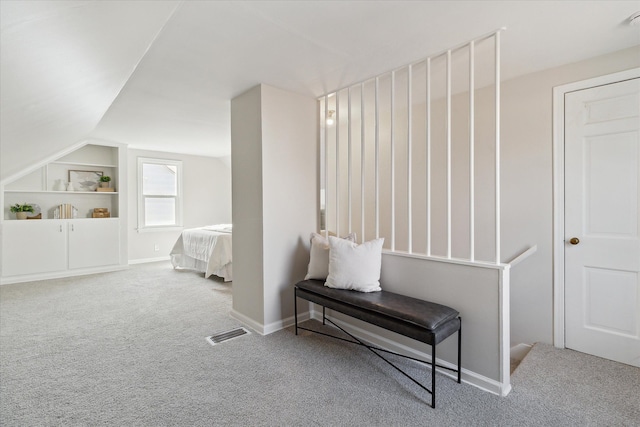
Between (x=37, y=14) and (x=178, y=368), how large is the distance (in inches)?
84.9

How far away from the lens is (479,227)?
2.97 metres

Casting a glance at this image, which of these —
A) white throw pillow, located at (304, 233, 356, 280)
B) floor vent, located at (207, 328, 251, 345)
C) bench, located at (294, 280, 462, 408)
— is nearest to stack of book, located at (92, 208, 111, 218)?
floor vent, located at (207, 328, 251, 345)

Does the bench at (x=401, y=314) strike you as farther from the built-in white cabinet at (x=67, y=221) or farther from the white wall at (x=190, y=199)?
the white wall at (x=190, y=199)

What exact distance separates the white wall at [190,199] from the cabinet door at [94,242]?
2.12 ft

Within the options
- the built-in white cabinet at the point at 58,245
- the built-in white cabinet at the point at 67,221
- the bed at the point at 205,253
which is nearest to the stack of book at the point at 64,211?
the built-in white cabinet at the point at 67,221

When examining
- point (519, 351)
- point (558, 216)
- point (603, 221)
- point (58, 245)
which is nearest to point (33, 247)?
point (58, 245)

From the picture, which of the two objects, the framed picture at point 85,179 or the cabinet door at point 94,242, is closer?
the cabinet door at point 94,242

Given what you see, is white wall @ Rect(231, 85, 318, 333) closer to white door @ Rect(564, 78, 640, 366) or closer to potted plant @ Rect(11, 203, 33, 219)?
white door @ Rect(564, 78, 640, 366)

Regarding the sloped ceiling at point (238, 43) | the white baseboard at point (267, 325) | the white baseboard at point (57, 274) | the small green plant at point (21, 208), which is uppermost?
the sloped ceiling at point (238, 43)

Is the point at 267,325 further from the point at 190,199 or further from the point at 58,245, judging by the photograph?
the point at 190,199

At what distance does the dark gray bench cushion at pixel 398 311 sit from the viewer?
6.04ft

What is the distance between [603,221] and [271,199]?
268cm

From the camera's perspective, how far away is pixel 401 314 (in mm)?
1949

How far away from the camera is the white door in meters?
2.20
